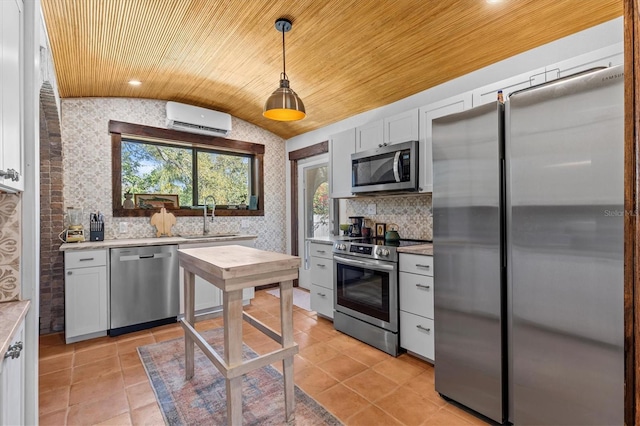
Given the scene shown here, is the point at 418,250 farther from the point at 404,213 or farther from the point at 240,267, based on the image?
the point at 240,267

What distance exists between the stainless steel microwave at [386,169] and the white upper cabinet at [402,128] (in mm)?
119

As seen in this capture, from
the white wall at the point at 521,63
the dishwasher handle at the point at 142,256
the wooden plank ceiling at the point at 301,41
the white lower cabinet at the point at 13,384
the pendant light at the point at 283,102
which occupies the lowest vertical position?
the white lower cabinet at the point at 13,384

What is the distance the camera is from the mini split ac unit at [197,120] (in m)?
3.93

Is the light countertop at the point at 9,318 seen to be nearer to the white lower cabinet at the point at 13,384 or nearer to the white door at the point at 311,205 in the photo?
the white lower cabinet at the point at 13,384

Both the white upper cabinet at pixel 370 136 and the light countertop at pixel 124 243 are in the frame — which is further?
the white upper cabinet at pixel 370 136

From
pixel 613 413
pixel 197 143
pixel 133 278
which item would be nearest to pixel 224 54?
pixel 197 143

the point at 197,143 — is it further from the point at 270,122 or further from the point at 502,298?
the point at 502,298

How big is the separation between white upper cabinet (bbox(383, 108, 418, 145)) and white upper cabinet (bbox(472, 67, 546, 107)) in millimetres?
552

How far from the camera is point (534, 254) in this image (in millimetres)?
1620

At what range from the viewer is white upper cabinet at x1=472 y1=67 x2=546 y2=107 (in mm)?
2330

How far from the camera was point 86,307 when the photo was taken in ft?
9.95

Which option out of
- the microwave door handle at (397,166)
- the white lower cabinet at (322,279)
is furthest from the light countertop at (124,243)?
the microwave door handle at (397,166)

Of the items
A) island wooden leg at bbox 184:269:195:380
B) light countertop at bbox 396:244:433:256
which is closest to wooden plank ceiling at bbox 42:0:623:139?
light countertop at bbox 396:244:433:256

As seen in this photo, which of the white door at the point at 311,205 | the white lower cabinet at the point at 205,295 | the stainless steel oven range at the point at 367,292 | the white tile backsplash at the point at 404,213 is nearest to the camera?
the stainless steel oven range at the point at 367,292
